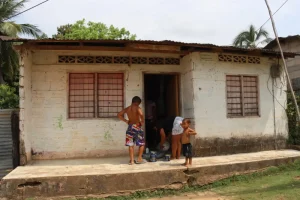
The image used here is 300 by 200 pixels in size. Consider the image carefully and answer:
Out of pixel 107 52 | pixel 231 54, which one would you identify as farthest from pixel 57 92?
pixel 231 54

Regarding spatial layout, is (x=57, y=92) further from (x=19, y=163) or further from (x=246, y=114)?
(x=246, y=114)

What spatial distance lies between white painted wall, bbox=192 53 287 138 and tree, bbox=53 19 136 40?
1760 centimetres

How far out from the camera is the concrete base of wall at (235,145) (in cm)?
751

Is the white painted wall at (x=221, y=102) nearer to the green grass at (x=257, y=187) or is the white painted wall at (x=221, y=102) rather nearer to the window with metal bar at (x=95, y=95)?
the green grass at (x=257, y=187)

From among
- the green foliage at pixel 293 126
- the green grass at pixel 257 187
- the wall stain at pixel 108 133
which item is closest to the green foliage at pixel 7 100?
the wall stain at pixel 108 133

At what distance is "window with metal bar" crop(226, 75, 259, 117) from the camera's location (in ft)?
26.9

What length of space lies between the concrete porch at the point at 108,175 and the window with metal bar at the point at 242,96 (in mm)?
1593

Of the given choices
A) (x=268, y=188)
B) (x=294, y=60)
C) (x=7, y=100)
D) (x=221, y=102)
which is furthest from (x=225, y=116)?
(x=7, y=100)

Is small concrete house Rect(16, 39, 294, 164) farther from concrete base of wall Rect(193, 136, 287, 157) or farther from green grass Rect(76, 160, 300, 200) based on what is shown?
green grass Rect(76, 160, 300, 200)

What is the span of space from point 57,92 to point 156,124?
308cm

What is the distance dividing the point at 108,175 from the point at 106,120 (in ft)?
7.25

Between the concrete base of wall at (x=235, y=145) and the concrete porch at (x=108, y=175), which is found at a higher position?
the concrete base of wall at (x=235, y=145)

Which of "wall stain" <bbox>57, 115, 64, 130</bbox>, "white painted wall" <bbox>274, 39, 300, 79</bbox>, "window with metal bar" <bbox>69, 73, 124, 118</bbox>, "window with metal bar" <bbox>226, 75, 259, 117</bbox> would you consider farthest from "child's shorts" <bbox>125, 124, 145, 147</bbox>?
"white painted wall" <bbox>274, 39, 300, 79</bbox>

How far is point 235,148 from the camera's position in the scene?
7965 mm
